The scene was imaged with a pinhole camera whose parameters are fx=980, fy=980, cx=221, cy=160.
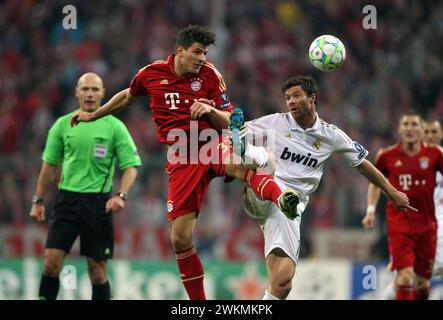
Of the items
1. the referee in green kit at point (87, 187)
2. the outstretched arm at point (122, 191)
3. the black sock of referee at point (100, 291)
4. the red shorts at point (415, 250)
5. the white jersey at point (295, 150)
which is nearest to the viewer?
the white jersey at point (295, 150)

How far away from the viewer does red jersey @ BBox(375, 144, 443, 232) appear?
35.9 feet

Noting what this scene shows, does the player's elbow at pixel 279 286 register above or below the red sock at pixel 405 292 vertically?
above

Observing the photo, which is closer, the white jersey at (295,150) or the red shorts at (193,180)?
the red shorts at (193,180)

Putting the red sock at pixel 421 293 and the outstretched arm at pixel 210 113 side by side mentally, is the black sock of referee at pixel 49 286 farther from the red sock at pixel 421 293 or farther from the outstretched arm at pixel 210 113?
the red sock at pixel 421 293

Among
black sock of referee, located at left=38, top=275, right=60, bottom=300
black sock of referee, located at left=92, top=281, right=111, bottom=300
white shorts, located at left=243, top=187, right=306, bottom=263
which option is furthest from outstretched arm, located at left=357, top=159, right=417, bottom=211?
black sock of referee, located at left=38, top=275, right=60, bottom=300

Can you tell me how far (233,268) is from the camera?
14.5m

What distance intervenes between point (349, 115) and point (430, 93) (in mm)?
1590

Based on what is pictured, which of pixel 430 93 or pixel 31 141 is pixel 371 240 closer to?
pixel 430 93

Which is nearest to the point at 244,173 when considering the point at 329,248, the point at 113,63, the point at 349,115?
the point at 329,248

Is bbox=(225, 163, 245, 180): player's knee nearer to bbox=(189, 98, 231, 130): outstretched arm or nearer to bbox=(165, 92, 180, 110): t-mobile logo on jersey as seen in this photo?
bbox=(189, 98, 231, 130): outstretched arm

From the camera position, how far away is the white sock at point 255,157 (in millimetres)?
8336

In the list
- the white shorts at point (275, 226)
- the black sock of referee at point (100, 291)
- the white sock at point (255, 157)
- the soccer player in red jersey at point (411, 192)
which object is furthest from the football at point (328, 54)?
the black sock of referee at point (100, 291)

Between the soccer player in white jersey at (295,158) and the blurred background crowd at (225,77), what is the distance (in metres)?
6.25

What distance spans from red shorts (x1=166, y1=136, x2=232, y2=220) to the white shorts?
385 millimetres
